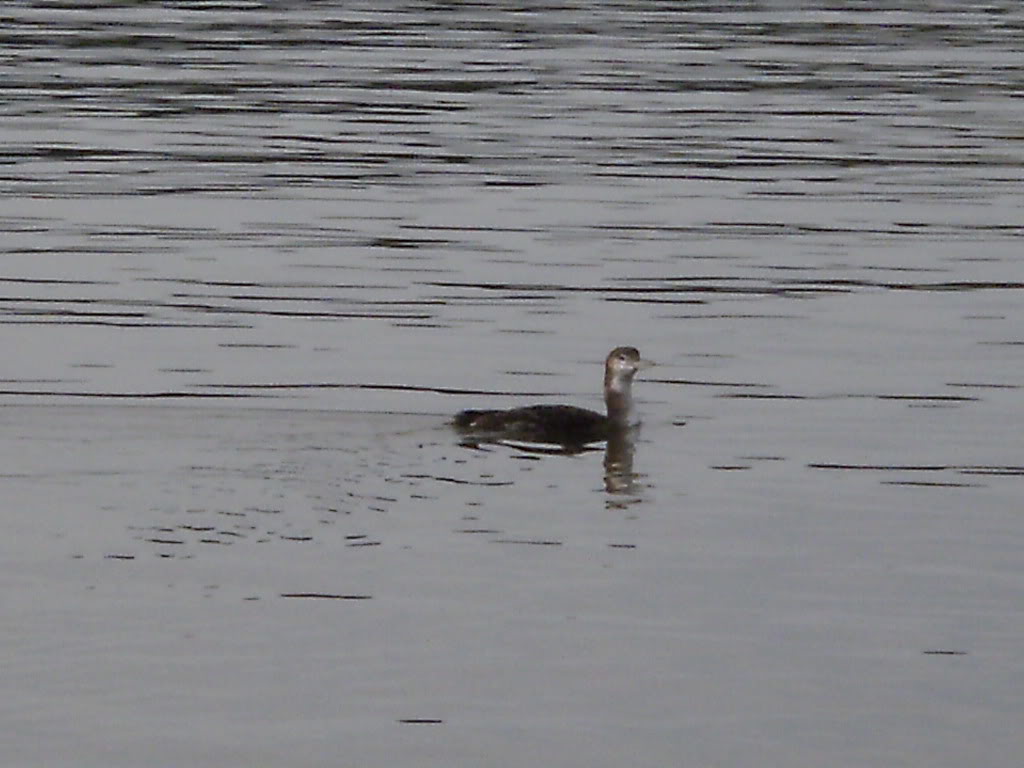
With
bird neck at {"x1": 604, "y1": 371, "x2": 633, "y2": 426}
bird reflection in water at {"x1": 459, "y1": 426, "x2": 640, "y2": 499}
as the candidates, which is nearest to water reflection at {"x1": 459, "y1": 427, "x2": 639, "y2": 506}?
bird reflection in water at {"x1": 459, "y1": 426, "x2": 640, "y2": 499}

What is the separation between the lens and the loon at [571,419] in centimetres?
1956

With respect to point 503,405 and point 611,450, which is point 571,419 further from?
point 503,405

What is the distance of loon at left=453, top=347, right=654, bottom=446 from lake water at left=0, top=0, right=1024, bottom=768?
19cm

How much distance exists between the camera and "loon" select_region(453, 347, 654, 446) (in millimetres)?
19562

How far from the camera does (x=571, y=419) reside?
20094 millimetres

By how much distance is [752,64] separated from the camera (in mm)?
47312

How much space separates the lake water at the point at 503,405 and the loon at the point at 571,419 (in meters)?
0.19

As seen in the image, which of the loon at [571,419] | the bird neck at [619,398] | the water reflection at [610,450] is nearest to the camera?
the water reflection at [610,450]

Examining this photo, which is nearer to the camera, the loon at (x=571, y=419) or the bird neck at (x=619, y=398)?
the loon at (x=571, y=419)

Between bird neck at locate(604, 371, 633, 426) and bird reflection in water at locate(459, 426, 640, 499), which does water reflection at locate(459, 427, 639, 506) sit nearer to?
bird reflection in water at locate(459, 426, 640, 499)

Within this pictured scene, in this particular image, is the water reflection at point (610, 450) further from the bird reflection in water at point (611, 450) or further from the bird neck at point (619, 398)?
the bird neck at point (619, 398)

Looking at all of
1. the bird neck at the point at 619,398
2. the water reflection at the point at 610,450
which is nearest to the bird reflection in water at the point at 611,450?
the water reflection at the point at 610,450

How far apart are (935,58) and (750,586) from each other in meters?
34.0

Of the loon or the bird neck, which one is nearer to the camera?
the loon
